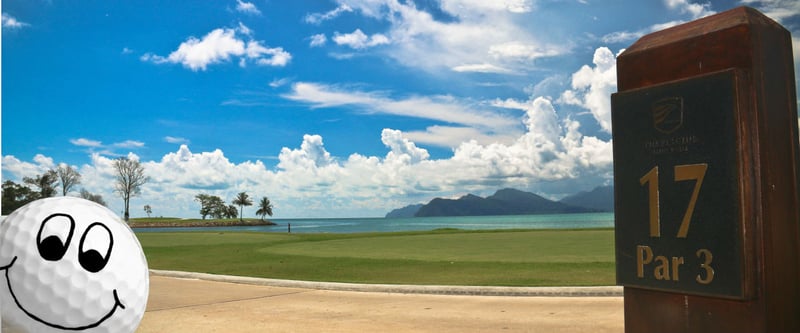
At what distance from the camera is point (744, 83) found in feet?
18.6

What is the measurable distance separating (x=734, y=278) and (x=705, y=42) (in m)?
2.31

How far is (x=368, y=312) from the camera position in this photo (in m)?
9.66

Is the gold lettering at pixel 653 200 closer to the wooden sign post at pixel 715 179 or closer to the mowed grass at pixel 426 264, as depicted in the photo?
the wooden sign post at pixel 715 179

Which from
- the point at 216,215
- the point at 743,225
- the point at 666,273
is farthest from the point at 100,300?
the point at 216,215

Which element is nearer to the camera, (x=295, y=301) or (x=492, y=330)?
(x=492, y=330)

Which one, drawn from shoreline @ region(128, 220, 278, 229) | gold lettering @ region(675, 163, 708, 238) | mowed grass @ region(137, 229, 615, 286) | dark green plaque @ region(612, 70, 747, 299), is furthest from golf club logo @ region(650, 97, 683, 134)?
shoreline @ region(128, 220, 278, 229)

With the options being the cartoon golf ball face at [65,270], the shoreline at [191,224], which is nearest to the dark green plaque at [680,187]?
the cartoon golf ball face at [65,270]

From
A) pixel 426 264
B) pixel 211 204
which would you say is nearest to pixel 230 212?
pixel 211 204

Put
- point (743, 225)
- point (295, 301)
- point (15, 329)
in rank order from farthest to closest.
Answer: point (295, 301)
point (743, 225)
point (15, 329)

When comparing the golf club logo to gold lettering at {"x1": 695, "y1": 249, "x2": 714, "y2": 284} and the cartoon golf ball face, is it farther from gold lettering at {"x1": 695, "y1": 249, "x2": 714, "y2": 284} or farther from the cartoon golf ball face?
the cartoon golf ball face

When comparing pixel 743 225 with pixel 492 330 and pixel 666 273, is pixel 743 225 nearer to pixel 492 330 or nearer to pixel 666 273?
pixel 666 273

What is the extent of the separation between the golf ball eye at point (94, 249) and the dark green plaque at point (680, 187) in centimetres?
534

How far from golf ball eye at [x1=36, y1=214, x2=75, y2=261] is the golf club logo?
5.84 metres

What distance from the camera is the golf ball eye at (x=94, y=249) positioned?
544cm
